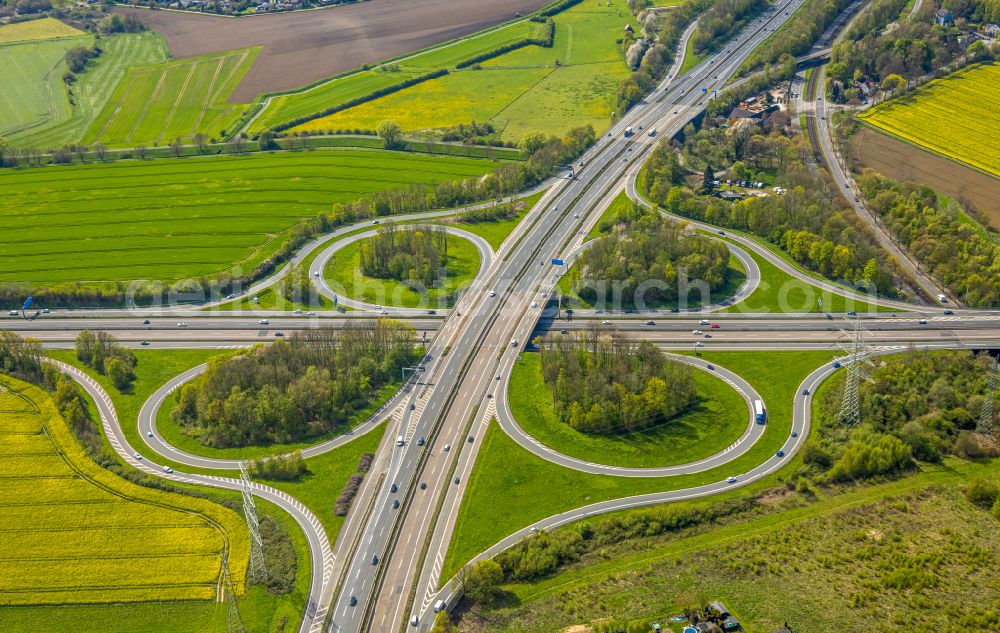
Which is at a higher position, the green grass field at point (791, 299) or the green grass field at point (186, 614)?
the green grass field at point (791, 299)

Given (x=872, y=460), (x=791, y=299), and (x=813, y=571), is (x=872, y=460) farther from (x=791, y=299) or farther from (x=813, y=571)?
(x=791, y=299)

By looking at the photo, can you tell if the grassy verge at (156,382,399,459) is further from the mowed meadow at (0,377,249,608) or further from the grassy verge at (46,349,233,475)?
the mowed meadow at (0,377,249,608)

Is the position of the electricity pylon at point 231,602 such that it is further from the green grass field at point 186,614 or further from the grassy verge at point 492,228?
the grassy verge at point 492,228

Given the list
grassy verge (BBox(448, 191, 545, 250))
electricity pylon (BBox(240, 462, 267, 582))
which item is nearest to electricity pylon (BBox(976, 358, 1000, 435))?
grassy verge (BBox(448, 191, 545, 250))

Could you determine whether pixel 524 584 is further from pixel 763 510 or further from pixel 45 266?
pixel 45 266

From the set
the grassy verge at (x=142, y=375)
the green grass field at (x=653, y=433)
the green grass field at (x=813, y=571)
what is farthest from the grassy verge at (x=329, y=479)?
the green grass field at (x=813, y=571)

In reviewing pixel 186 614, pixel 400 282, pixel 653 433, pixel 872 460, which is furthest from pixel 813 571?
pixel 400 282

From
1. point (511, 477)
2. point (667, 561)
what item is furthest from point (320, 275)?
point (667, 561)
